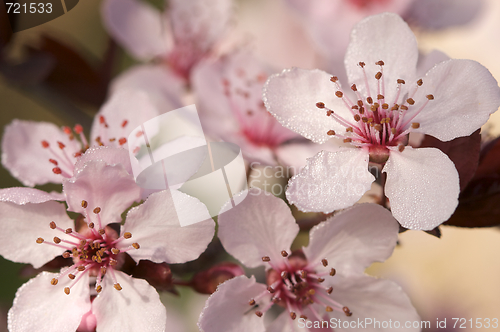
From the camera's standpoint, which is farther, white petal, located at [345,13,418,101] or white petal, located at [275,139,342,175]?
white petal, located at [275,139,342,175]

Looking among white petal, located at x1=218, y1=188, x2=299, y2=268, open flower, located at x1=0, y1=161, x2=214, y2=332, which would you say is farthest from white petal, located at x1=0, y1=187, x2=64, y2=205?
white petal, located at x1=218, y1=188, x2=299, y2=268

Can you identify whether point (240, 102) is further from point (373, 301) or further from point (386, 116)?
point (373, 301)

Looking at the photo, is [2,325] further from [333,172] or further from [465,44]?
[465,44]

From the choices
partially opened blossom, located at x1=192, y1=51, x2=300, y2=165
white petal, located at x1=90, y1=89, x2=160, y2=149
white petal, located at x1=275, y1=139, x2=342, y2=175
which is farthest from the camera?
partially opened blossom, located at x1=192, y1=51, x2=300, y2=165

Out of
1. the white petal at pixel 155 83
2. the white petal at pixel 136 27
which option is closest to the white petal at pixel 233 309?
the white petal at pixel 155 83

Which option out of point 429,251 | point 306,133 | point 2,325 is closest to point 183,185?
point 306,133

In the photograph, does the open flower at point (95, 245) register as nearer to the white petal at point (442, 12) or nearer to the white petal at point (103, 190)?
the white petal at point (103, 190)

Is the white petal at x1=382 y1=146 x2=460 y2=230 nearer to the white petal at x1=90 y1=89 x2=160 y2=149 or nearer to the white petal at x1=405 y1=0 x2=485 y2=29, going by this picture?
the white petal at x1=90 y1=89 x2=160 y2=149
